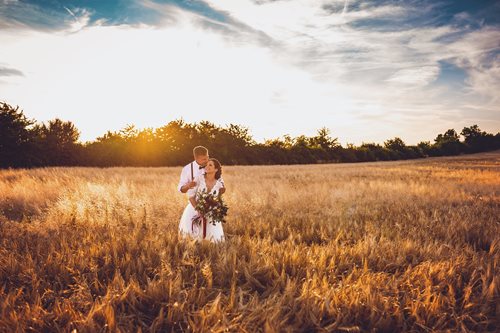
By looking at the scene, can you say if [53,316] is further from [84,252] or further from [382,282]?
[382,282]

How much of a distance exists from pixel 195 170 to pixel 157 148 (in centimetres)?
4373

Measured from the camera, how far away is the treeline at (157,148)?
3456 cm

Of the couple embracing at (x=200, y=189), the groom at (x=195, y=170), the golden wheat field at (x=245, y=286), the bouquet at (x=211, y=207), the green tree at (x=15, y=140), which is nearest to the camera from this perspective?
the golden wheat field at (x=245, y=286)

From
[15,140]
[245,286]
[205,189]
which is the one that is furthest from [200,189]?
[15,140]

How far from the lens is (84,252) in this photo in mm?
3541

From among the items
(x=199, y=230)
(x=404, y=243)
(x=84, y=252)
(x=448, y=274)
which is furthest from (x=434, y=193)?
(x=84, y=252)

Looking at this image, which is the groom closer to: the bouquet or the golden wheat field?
the bouquet

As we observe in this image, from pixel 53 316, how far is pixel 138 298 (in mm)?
659

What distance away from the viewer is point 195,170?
521 centimetres

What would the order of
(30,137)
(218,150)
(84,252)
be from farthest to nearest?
(218,150)
(30,137)
(84,252)

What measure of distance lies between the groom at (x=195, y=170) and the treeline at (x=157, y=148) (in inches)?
1531

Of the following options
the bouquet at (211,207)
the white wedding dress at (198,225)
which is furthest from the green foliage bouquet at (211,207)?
the white wedding dress at (198,225)

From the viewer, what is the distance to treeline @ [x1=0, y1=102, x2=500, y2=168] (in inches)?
1361

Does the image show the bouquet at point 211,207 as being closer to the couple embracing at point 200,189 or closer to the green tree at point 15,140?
the couple embracing at point 200,189
